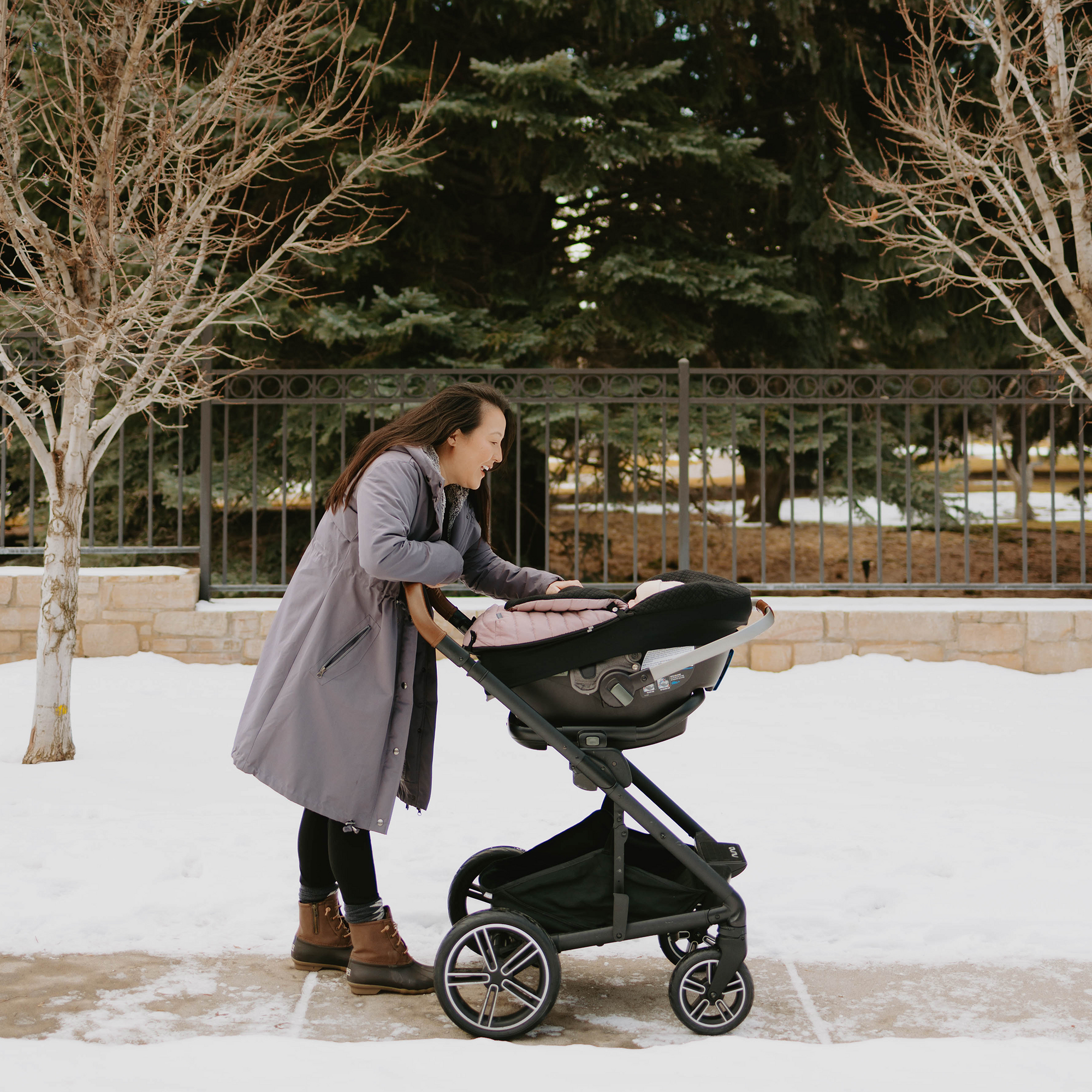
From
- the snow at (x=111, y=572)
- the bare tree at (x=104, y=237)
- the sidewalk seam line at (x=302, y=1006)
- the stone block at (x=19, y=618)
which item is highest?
the bare tree at (x=104, y=237)

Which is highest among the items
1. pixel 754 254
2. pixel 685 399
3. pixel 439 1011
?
pixel 754 254

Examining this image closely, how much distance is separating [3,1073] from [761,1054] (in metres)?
1.69

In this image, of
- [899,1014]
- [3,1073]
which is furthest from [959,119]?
[3,1073]

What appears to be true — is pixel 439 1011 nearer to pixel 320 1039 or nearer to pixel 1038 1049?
pixel 320 1039

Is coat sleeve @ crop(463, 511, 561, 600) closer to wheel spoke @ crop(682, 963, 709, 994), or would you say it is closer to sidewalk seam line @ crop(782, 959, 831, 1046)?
wheel spoke @ crop(682, 963, 709, 994)

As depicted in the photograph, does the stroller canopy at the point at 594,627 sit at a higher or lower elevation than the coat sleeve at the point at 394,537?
lower

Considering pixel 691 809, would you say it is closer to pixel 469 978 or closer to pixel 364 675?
pixel 469 978

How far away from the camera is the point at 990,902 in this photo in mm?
3922

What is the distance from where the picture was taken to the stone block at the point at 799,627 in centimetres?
845

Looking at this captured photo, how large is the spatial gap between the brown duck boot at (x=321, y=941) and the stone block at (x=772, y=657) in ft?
17.8

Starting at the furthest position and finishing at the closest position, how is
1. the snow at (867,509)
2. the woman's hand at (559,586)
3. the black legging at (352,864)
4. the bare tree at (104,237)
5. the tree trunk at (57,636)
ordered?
1. the snow at (867,509)
2. the tree trunk at (57,636)
3. the bare tree at (104,237)
4. the woman's hand at (559,586)
5. the black legging at (352,864)

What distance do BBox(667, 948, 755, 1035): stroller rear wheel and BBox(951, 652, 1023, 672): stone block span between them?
6.00 m

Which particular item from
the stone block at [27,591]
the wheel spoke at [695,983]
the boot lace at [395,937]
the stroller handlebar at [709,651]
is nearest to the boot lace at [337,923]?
the boot lace at [395,937]

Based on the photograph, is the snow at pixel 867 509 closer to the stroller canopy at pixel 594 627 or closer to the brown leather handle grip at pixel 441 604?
the brown leather handle grip at pixel 441 604
